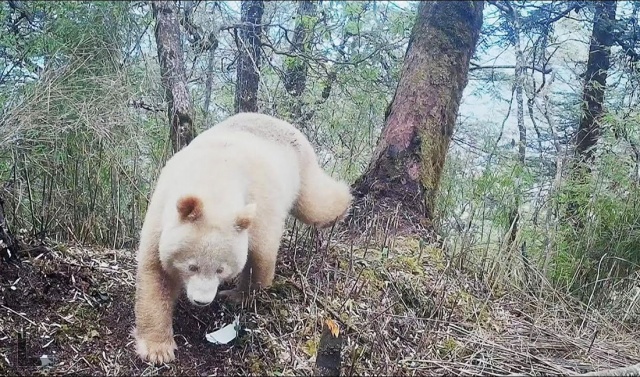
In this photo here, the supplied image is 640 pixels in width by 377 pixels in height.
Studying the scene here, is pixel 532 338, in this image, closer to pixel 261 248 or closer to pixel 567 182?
pixel 261 248

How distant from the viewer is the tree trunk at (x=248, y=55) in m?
4.95

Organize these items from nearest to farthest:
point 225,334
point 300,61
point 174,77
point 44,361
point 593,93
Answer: point 44,361 → point 225,334 → point 174,77 → point 300,61 → point 593,93

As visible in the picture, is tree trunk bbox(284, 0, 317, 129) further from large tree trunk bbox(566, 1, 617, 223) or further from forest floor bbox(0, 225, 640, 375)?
large tree trunk bbox(566, 1, 617, 223)

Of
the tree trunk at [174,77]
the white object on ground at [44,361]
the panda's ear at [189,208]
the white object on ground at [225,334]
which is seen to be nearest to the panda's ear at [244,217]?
the panda's ear at [189,208]

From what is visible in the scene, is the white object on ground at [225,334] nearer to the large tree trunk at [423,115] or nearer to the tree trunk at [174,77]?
the tree trunk at [174,77]

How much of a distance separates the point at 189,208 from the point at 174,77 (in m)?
1.75

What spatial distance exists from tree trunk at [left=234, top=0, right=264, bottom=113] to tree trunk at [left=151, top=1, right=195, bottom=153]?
2.66 feet

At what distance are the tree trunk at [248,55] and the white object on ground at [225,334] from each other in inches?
98.3

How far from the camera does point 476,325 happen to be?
3418 mm

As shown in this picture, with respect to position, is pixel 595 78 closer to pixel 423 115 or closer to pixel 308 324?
pixel 423 115

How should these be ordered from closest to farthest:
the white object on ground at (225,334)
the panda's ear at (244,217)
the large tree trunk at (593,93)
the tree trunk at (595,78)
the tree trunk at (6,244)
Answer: the panda's ear at (244,217) < the white object on ground at (225,334) < the tree trunk at (6,244) < the large tree trunk at (593,93) < the tree trunk at (595,78)

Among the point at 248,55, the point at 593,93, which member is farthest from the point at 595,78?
the point at 248,55

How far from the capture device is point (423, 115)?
4918mm

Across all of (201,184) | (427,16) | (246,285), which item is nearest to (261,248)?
(246,285)
